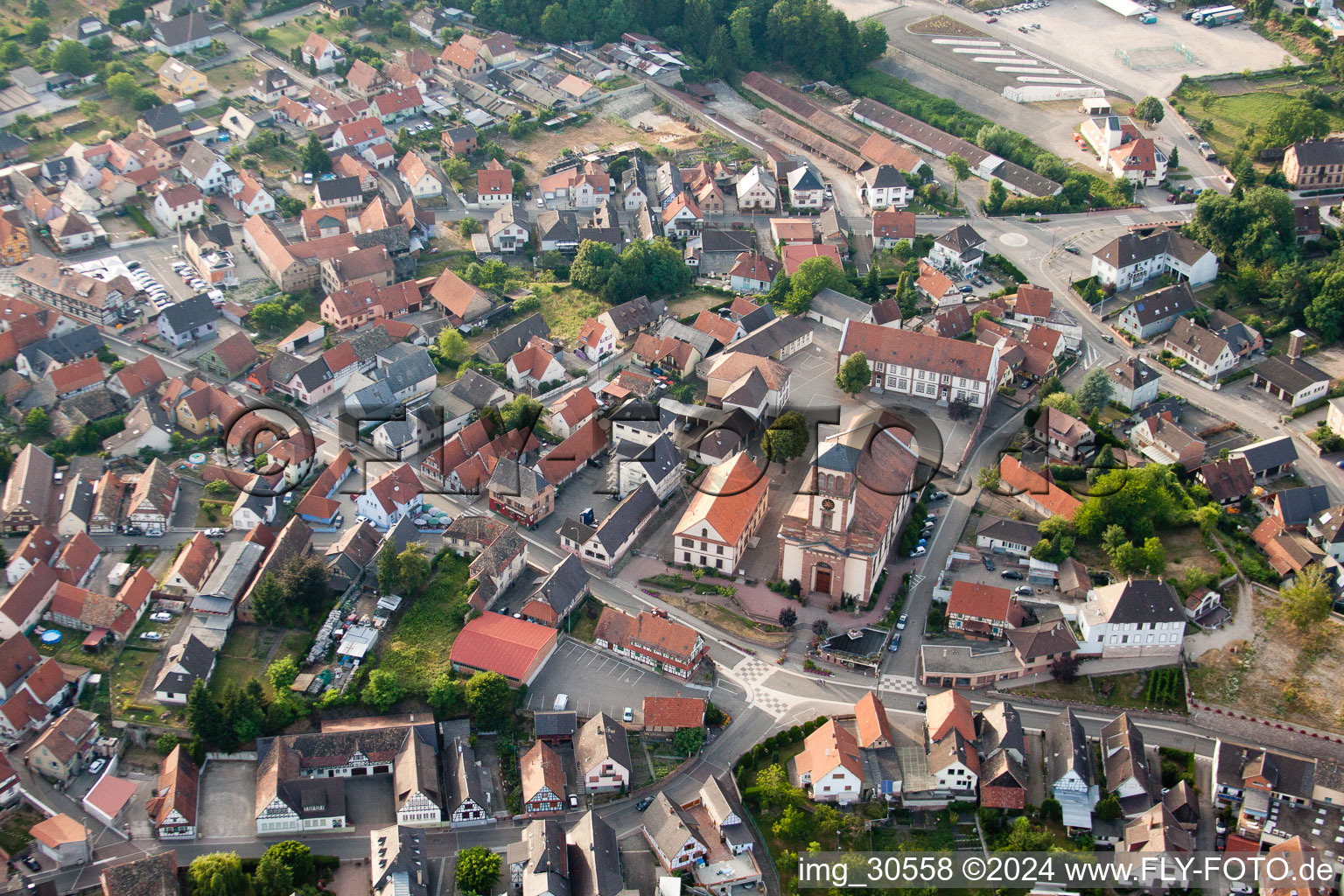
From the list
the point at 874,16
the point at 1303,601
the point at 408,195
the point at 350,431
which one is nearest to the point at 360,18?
the point at 408,195

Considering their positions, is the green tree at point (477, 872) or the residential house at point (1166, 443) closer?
the green tree at point (477, 872)

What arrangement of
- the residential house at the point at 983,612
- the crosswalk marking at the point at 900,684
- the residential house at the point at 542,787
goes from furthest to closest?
1. the residential house at the point at 983,612
2. the crosswalk marking at the point at 900,684
3. the residential house at the point at 542,787

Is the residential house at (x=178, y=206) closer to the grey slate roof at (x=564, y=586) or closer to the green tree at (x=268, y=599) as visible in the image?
the green tree at (x=268, y=599)

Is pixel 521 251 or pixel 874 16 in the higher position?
pixel 874 16

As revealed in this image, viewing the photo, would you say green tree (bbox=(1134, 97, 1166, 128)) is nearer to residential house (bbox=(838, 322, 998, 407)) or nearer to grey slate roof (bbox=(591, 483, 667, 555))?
residential house (bbox=(838, 322, 998, 407))

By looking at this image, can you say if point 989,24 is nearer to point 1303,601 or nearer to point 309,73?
point 309,73

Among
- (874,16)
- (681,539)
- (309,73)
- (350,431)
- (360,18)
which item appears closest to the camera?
(681,539)

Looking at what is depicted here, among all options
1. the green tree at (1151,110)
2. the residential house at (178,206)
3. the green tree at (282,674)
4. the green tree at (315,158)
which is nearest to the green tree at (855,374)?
the green tree at (282,674)
